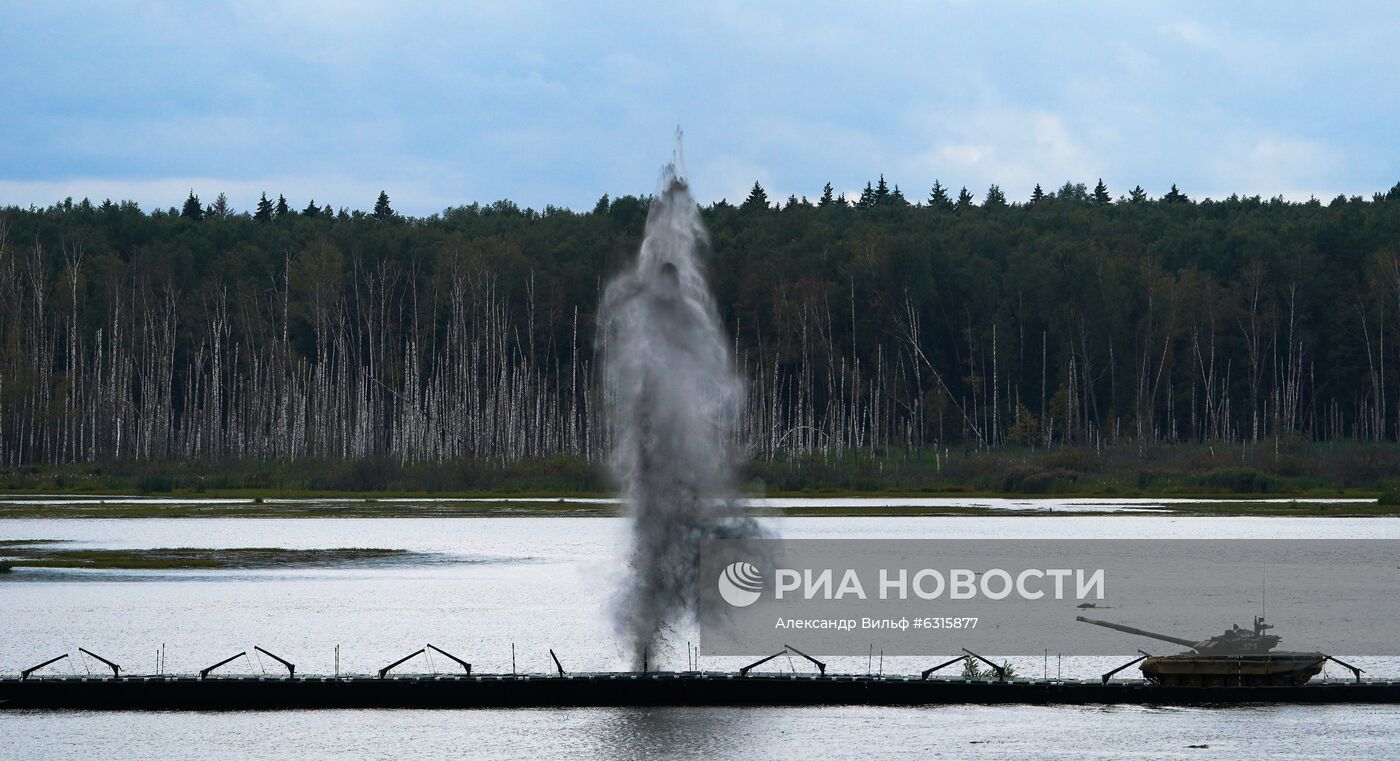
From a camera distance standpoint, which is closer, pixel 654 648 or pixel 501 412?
pixel 654 648

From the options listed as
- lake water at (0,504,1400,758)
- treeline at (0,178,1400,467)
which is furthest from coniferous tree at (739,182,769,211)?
lake water at (0,504,1400,758)

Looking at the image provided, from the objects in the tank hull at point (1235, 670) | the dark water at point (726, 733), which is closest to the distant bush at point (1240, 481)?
the tank hull at point (1235, 670)

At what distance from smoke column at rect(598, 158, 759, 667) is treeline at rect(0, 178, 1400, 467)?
89123 mm

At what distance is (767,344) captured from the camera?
5541 inches

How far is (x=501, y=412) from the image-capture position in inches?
5221

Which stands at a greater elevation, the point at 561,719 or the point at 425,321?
the point at 425,321

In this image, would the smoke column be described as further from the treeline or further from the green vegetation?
the treeline

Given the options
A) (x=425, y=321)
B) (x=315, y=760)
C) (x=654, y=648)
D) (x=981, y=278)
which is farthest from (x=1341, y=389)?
(x=315, y=760)

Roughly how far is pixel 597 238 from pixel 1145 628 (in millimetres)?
112528

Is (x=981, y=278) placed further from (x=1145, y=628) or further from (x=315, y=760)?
(x=315, y=760)

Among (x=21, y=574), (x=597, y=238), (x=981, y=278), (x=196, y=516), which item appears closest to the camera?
(x=21, y=574)

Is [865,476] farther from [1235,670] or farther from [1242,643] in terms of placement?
[1235,670]

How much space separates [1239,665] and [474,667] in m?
17.5

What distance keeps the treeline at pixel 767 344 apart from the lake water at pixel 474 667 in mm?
58864
